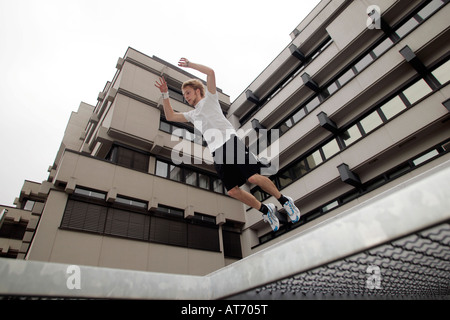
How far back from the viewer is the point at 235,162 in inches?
158

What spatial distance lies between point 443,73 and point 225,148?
1042cm

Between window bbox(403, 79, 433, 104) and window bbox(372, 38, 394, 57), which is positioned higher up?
window bbox(372, 38, 394, 57)

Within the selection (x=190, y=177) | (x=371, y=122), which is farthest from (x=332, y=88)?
(x=190, y=177)

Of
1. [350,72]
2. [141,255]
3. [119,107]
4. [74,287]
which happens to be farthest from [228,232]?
[74,287]

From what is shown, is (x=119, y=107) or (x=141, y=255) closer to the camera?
(x=141, y=255)

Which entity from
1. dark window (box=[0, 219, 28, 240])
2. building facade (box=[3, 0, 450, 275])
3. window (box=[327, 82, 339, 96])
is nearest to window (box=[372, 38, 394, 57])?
building facade (box=[3, 0, 450, 275])

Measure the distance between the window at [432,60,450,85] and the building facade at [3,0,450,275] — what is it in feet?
0.14

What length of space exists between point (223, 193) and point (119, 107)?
756 centimetres

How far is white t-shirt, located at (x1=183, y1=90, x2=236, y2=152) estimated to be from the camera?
420 centimetres

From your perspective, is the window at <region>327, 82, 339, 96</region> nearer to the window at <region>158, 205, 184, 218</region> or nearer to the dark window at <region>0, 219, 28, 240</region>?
the window at <region>158, 205, 184, 218</region>
